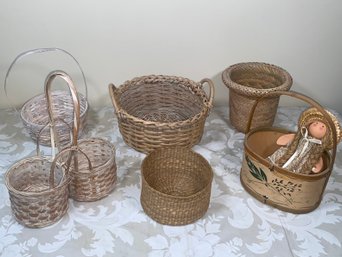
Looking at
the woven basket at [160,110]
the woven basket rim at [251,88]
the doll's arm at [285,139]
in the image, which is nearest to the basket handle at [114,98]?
the woven basket at [160,110]

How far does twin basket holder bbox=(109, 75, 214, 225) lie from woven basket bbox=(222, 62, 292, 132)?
0.36 feet

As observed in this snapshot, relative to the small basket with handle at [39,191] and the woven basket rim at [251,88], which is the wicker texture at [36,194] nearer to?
the small basket with handle at [39,191]

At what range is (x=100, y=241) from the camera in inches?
37.5

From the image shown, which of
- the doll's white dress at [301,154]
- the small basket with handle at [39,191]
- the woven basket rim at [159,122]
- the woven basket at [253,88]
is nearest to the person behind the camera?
the small basket with handle at [39,191]

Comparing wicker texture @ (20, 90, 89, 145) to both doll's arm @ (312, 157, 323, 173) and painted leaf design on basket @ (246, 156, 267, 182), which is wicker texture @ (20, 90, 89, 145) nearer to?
painted leaf design on basket @ (246, 156, 267, 182)

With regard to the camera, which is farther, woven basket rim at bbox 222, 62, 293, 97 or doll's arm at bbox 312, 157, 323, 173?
woven basket rim at bbox 222, 62, 293, 97

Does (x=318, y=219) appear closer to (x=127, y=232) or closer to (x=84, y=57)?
(x=127, y=232)

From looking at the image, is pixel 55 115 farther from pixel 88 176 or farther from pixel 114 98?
pixel 88 176

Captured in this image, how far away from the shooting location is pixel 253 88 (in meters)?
1.23

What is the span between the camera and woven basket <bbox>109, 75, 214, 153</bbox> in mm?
1162

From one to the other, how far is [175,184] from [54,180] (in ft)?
1.11

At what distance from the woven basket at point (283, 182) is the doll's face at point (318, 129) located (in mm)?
60

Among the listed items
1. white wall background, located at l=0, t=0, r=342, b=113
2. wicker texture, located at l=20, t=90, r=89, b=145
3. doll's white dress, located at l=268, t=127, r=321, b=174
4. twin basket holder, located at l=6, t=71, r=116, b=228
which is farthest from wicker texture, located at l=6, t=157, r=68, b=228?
doll's white dress, located at l=268, t=127, r=321, b=174

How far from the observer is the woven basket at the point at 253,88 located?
Answer: 4.08 ft
